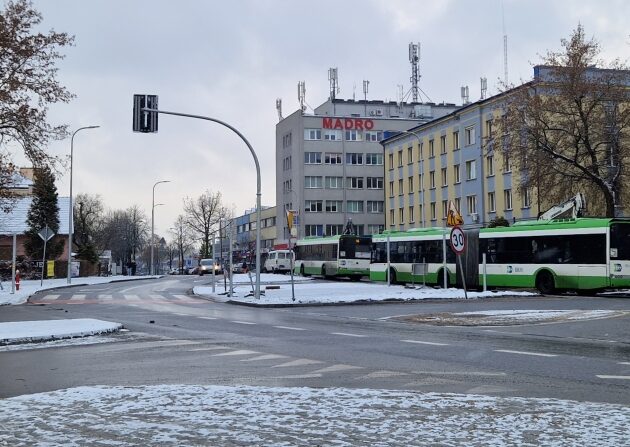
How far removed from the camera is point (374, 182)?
10000cm

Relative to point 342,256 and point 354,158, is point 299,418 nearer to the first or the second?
point 342,256

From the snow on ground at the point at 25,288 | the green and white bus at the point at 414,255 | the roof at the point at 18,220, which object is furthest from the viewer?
the roof at the point at 18,220

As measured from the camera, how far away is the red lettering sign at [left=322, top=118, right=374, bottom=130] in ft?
317

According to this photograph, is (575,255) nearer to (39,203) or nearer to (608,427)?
(608,427)

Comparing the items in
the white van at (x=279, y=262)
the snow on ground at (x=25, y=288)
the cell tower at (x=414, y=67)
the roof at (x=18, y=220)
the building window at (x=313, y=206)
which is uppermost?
the cell tower at (x=414, y=67)

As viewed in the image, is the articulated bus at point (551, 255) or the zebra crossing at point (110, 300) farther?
the zebra crossing at point (110, 300)

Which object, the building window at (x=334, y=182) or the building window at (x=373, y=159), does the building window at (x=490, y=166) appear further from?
the building window at (x=373, y=159)

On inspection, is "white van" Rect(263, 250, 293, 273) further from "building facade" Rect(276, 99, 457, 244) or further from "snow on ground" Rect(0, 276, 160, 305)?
"building facade" Rect(276, 99, 457, 244)

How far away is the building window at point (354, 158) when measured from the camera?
98562 millimetres

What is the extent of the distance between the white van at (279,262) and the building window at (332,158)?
98.6 ft

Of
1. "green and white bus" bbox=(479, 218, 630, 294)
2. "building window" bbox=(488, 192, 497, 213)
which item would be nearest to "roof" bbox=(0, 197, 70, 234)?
"building window" bbox=(488, 192, 497, 213)

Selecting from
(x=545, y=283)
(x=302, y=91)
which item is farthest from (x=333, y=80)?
(x=545, y=283)

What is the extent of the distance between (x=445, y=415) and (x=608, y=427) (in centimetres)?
134

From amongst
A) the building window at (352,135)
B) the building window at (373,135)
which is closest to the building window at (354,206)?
the building window at (352,135)
